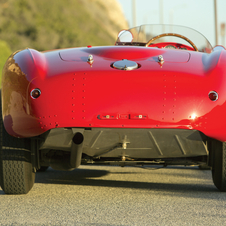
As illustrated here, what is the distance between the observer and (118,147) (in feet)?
12.9

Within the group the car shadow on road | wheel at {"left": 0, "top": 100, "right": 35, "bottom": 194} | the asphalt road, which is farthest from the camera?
the car shadow on road

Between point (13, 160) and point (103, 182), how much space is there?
1247mm

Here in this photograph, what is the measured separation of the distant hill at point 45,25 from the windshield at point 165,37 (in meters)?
33.8

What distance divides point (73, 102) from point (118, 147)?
1.95 feet

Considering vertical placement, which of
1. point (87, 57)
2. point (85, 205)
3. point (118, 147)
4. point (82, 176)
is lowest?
point (82, 176)

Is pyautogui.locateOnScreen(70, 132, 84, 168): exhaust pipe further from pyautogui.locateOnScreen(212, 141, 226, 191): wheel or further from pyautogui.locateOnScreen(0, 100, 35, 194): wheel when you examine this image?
pyautogui.locateOnScreen(212, 141, 226, 191): wheel

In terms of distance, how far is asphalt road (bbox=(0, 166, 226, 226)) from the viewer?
326cm

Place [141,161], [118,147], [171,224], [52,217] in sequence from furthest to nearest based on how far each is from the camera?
[141,161], [118,147], [52,217], [171,224]

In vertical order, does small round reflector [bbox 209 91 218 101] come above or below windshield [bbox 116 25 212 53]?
below

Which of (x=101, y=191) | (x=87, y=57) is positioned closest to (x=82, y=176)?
(x=101, y=191)

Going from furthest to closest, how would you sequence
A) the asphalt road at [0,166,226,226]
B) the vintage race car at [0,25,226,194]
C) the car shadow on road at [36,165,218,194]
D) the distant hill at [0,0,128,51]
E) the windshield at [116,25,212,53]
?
the distant hill at [0,0,128,51] < the windshield at [116,25,212,53] < the car shadow on road at [36,165,218,194] < the vintage race car at [0,25,226,194] < the asphalt road at [0,166,226,226]

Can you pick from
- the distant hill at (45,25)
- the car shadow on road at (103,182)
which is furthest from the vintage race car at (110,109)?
the distant hill at (45,25)

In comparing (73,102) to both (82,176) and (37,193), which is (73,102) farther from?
(82,176)

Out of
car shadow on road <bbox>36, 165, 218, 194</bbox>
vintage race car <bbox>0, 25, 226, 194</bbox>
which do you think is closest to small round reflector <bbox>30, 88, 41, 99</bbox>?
vintage race car <bbox>0, 25, 226, 194</bbox>
